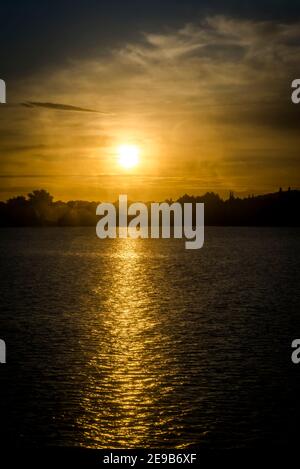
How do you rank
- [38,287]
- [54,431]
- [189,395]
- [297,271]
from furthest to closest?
1. [297,271]
2. [38,287]
3. [189,395]
4. [54,431]

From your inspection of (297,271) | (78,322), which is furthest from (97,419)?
(297,271)

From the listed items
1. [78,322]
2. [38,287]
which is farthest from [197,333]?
[38,287]

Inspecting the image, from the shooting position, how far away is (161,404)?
3297 cm

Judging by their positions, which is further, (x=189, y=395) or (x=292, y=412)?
(x=189, y=395)

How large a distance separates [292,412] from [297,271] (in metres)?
100
